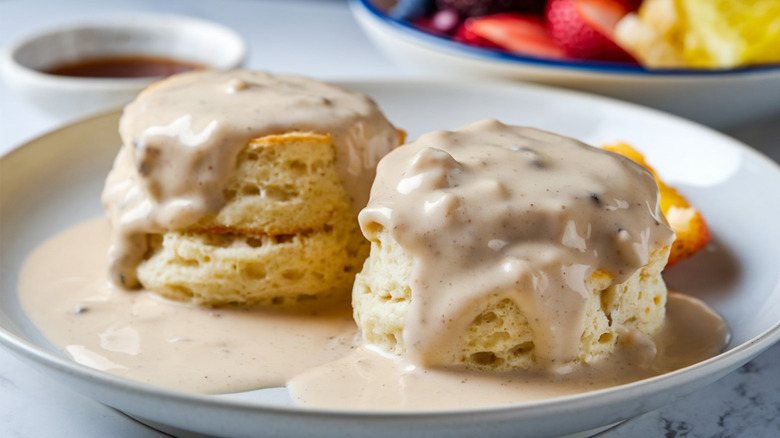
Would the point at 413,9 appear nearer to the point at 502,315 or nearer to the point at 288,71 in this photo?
the point at 288,71

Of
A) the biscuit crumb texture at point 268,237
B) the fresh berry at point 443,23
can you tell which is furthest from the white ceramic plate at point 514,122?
the fresh berry at point 443,23

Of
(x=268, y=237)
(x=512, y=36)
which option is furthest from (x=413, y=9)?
(x=268, y=237)

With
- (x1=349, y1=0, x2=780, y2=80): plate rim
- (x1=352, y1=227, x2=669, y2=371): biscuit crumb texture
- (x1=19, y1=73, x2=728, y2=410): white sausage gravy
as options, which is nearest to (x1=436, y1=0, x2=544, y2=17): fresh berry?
(x1=349, y1=0, x2=780, y2=80): plate rim

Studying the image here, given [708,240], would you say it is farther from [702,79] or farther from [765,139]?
[765,139]

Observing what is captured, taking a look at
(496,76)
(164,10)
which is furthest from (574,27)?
(164,10)

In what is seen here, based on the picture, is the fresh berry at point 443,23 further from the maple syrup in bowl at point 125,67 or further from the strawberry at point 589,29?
the maple syrup in bowl at point 125,67

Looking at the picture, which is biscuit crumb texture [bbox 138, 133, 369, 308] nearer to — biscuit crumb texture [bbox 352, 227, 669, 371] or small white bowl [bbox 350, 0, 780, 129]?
biscuit crumb texture [bbox 352, 227, 669, 371]
